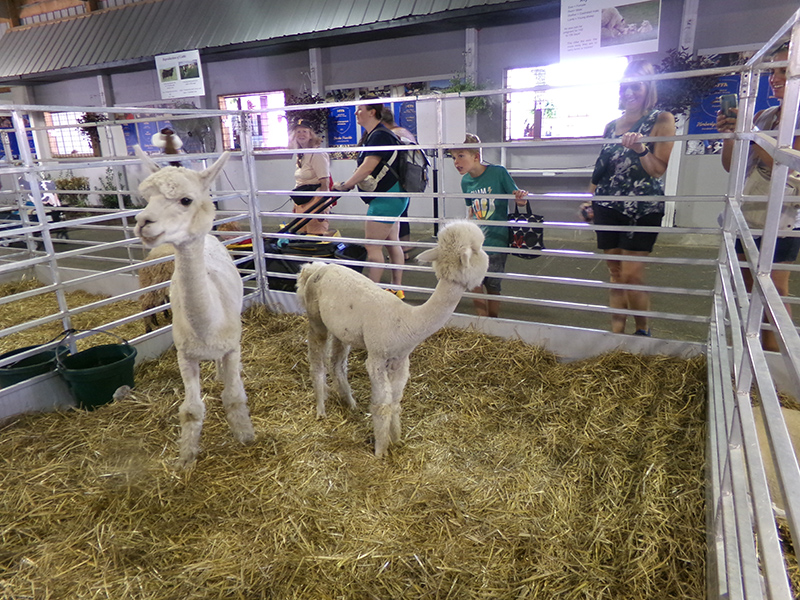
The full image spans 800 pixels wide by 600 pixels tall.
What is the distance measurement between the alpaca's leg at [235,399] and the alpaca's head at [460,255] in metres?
1.23

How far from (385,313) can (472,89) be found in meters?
7.57

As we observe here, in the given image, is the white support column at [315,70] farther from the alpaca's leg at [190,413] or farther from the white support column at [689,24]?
the alpaca's leg at [190,413]

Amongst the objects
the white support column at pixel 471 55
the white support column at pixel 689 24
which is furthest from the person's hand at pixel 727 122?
the white support column at pixel 471 55

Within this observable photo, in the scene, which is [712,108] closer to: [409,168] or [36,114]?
[409,168]

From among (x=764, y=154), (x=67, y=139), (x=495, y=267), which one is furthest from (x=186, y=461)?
(x=67, y=139)

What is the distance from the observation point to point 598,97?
853cm

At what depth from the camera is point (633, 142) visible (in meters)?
3.30

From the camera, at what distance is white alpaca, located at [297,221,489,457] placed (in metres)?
2.55

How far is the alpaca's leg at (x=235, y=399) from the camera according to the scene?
2936 mm

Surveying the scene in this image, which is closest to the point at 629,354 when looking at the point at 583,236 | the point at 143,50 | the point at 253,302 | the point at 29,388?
the point at 253,302

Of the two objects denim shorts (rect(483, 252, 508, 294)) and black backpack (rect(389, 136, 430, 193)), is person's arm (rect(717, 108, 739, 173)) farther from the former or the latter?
black backpack (rect(389, 136, 430, 193))

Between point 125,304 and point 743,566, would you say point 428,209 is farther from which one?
point 743,566

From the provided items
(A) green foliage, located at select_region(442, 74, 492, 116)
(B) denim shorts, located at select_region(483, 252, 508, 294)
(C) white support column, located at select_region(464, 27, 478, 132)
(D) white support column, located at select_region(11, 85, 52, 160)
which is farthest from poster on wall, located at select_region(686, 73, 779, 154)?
(D) white support column, located at select_region(11, 85, 52, 160)

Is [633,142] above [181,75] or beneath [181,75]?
beneath
